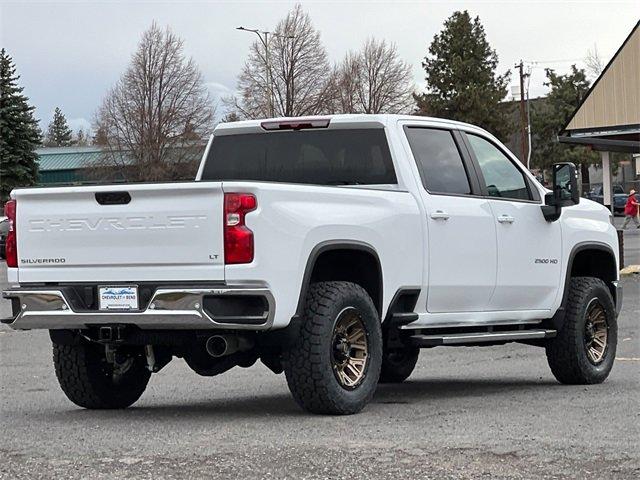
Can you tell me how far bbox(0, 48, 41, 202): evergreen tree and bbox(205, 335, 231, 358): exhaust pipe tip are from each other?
248 feet

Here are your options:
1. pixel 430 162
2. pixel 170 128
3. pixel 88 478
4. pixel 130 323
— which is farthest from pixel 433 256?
pixel 170 128

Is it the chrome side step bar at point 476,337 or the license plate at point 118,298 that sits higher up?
the license plate at point 118,298

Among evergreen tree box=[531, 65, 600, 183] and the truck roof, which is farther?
evergreen tree box=[531, 65, 600, 183]

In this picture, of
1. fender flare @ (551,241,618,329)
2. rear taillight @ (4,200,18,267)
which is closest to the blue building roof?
fender flare @ (551,241,618,329)

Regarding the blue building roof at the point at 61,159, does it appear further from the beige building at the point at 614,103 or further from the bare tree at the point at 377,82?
the beige building at the point at 614,103

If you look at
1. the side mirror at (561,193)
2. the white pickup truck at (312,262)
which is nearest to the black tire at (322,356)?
the white pickup truck at (312,262)

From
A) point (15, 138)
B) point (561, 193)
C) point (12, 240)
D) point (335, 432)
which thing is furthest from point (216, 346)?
Result: point (15, 138)

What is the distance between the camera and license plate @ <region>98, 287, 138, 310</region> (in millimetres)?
8203

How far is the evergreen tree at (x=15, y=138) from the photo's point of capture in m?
82.6

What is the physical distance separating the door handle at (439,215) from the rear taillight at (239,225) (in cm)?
189

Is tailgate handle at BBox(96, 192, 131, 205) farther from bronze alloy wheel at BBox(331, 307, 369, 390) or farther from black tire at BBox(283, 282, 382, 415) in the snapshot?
bronze alloy wheel at BBox(331, 307, 369, 390)

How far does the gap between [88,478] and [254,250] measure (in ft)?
6.61

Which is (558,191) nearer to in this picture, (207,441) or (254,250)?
(254,250)

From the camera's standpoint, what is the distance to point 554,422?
8.10m
